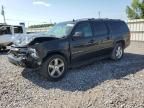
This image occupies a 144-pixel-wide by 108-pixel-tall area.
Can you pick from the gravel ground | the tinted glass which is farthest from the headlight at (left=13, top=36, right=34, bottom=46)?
the tinted glass

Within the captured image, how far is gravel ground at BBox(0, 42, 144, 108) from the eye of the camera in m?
4.58

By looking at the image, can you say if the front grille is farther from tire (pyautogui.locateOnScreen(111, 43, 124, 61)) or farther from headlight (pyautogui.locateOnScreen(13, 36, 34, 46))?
tire (pyautogui.locateOnScreen(111, 43, 124, 61))

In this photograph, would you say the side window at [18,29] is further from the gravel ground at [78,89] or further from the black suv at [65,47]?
the black suv at [65,47]

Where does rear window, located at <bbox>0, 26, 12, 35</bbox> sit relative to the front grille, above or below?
above

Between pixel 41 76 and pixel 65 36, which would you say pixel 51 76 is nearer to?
pixel 41 76

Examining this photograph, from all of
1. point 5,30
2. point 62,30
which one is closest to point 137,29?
point 5,30

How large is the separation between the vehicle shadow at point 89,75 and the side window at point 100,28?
1.20 m

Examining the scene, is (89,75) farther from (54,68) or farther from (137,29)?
(137,29)

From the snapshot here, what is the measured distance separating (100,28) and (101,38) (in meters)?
0.40

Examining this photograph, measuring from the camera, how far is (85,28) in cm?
724

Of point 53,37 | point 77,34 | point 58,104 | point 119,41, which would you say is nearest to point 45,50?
point 53,37

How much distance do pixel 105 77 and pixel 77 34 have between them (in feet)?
5.21

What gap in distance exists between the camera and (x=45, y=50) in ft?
19.5

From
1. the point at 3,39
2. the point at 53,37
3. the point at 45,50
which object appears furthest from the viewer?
the point at 3,39
